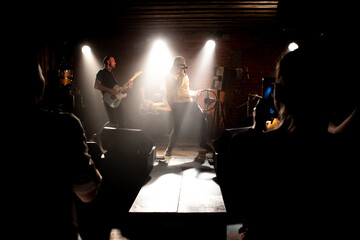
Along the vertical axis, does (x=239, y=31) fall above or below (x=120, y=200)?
above

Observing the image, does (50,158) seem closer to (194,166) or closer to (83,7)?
(194,166)

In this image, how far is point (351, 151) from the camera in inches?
33.3

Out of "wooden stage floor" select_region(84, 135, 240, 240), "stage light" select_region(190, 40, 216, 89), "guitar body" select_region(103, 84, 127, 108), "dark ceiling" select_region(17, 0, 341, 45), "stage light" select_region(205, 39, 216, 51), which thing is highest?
"dark ceiling" select_region(17, 0, 341, 45)

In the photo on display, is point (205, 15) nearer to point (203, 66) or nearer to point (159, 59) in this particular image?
point (203, 66)

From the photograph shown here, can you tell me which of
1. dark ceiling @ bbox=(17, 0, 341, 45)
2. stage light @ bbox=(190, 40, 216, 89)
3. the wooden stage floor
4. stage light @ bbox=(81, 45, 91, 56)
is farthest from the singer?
stage light @ bbox=(81, 45, 91, 56)

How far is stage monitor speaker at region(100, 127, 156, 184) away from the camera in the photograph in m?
4.00

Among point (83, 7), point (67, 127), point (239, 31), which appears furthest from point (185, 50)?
point (67, 127)

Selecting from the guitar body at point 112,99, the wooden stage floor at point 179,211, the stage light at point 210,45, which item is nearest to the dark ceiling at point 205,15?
the stage light at point 210,45

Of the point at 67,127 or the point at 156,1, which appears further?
the point at 156,1

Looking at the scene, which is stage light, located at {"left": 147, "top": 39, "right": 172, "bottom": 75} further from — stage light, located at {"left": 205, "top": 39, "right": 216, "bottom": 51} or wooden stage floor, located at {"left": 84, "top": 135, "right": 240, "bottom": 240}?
wooden stage floor, located at {"left": 84, "top": 135, "right": 240, "bottom": 240}

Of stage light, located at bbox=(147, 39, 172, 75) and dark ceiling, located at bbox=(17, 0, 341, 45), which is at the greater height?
dark ceiling, located at bbox=(17, 0, 341, 45)

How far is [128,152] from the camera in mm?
4145

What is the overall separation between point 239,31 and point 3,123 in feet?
26.8

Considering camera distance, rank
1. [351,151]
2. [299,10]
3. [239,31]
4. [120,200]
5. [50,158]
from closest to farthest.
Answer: [351,151], [50,158], [120,200], [299,10], [239,31]
